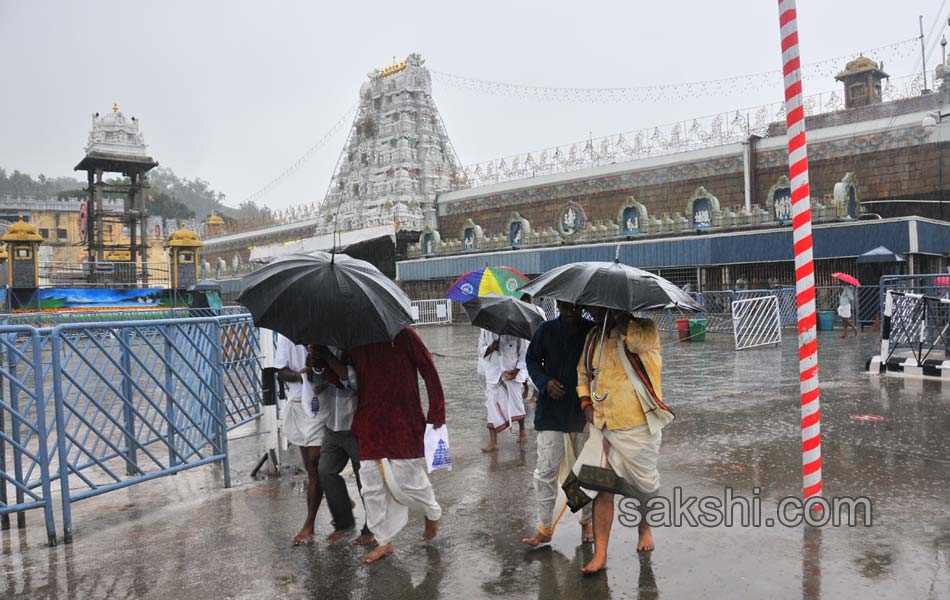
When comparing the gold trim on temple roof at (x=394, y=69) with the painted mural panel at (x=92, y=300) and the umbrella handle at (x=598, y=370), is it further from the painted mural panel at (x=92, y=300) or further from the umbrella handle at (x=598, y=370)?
the umbrella handle at (x=598, y=370)

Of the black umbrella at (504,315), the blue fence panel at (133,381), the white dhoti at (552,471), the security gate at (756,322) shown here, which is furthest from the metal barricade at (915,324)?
the blue fence panel at (133,381)

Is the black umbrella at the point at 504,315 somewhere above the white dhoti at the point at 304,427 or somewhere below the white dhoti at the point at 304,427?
above

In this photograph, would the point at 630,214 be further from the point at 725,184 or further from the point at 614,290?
→ the point at 614,290

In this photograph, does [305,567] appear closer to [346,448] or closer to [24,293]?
[346,448]

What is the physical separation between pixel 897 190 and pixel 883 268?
630cm

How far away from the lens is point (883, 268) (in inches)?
772

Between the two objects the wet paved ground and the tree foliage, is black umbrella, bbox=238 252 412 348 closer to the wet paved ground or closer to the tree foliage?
the wet paved ground

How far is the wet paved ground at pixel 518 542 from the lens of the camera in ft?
11.5

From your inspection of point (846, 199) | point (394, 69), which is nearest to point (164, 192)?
point (394, 69)

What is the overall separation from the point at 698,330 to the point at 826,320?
14.2 feet

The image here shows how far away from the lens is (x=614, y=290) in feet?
11.6

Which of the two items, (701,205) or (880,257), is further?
(701,205)

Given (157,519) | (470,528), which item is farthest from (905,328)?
(157,519)

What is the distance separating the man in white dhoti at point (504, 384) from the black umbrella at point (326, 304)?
312 centimetres
